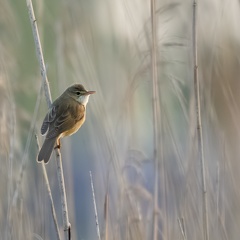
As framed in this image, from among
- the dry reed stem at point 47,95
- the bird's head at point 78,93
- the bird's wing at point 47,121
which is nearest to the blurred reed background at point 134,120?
the bird's head at point 78,93

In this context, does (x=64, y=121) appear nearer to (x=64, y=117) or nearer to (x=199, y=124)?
(x=64, y=117)

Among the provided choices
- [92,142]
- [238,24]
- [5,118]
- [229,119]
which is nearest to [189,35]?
[238,24]

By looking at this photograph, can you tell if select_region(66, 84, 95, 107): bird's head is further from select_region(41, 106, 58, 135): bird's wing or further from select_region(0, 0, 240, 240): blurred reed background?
select_region(41, 106, 58, 135): bird's wing

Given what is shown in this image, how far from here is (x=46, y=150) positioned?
9.57 feet

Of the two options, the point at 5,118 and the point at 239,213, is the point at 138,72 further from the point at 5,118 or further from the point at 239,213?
the point at 239,213

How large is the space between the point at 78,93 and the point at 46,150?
60 cm

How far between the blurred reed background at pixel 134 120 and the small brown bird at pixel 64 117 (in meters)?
0.06

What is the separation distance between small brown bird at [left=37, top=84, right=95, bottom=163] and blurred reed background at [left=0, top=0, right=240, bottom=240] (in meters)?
0.06

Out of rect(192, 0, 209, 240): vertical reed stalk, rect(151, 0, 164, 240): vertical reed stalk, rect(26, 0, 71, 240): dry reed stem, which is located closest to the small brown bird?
rect(26, 0, 71, 240): dry reed stem

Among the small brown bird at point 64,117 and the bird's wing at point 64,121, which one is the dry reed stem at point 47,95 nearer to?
the small brown bird at point 64,117

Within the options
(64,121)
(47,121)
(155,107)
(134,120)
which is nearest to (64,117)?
(64,121)

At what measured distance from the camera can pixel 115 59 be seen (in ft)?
11.9

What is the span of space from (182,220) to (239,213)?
0.48 metres

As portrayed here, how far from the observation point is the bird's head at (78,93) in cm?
342
